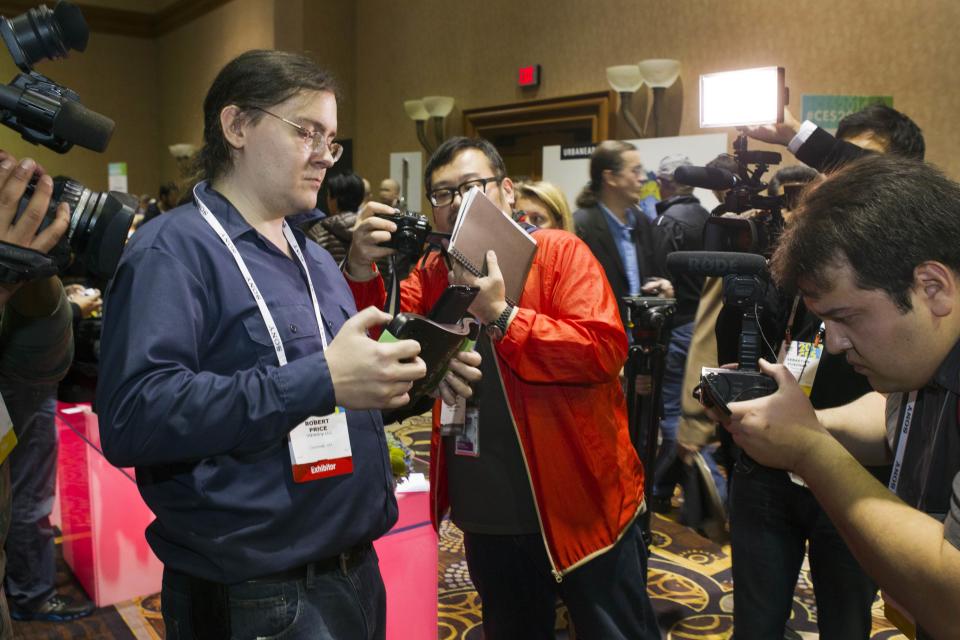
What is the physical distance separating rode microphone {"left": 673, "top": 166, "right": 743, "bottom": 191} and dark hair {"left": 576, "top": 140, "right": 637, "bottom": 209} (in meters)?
1.75

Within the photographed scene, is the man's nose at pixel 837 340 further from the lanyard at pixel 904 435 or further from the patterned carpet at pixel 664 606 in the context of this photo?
the patterned carpet at pixel 664 606

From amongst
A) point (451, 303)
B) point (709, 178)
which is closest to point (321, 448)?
point (451, 303)

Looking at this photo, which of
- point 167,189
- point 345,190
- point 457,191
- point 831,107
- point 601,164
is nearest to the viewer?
point 457,191

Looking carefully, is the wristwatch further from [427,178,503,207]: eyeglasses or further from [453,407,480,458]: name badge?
[427,178,503,207]: eyeglasses

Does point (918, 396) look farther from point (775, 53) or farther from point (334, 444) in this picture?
point (775, 53)

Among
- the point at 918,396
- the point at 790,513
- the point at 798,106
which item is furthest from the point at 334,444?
the point at 798,106

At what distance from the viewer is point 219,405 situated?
3.48ft

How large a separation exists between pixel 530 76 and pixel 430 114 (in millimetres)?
1196

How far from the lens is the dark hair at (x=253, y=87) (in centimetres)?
129

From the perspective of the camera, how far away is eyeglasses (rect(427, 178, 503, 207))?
189 cm

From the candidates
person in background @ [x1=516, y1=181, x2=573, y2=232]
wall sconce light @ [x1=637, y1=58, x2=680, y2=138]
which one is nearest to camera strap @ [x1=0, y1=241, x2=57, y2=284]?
person in background @ [x1=516, y1=181, x2=573, y2=232]

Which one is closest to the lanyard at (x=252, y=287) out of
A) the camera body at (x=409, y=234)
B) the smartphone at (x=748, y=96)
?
the camera body at (x=409, y=234)

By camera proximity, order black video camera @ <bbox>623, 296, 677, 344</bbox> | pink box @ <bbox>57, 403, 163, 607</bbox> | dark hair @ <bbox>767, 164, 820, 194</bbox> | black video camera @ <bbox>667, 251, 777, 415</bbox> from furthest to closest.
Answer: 1. dark hair @ <bbox>767, 164, 820, 194</bbox>
2. pink box @ <bbox>57, 403, 163, 607</bbox>
3. black video camera @ <bbox>623, 296, 677, 344</bbox>
4. black video camera @ <bbox>667, 251, 777, 415</bbox>

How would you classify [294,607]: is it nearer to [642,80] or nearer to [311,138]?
[311,138]
